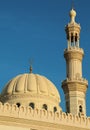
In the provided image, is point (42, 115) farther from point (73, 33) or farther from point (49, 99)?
point (73, 33)

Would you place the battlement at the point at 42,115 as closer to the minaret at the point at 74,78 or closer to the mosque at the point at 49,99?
the mosque at the point at 49,99

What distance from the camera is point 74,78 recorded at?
2809 cm

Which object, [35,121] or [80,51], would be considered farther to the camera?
[80,51]

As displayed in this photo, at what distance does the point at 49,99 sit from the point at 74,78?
2.63m

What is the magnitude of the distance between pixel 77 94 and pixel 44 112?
5967mm

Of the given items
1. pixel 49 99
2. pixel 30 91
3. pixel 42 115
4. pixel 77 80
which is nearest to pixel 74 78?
pixel 77 80

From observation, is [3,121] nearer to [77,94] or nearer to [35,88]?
[35,88]

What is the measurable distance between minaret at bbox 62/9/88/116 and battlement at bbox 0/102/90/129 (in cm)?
338

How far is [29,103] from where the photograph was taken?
26281mm

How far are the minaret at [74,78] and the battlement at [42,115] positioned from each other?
133 inches

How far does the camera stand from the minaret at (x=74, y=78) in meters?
27.5

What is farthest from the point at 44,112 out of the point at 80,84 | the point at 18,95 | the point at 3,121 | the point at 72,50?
the point at 72,50

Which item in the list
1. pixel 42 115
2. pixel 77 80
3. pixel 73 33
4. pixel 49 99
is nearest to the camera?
pixel 42 115

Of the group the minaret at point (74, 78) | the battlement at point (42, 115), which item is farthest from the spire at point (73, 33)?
the battlement at point (42, 115)
